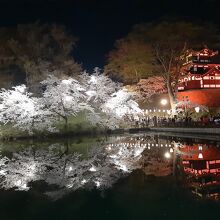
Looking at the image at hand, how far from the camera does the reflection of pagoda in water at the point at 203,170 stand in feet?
Result: 36.7

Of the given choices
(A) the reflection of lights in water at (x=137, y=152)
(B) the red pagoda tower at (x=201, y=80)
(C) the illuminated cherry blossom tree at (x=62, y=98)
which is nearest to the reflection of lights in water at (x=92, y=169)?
(A) the reflection of lights in water at (x=137, y=152)

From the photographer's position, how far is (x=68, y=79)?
35.1 m

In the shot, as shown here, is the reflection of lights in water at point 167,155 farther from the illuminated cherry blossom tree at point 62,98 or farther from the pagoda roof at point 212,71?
the pagoda roof at point 212,71

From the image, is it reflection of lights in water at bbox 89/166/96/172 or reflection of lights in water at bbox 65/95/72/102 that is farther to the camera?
reflection of lights in water at bbox 65/95/72/102

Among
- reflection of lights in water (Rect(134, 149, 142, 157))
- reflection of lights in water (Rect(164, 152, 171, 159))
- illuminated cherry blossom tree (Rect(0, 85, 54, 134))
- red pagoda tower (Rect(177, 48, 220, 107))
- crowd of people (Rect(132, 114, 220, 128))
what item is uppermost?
red pagoda tower (Rect(177, 48, 220, 107))

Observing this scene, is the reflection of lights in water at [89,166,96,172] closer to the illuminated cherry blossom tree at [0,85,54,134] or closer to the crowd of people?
the illuminated cherry blossom tree at [0,85,54,134]

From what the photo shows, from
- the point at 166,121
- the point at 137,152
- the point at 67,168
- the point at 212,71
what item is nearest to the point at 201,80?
the point at 212,71

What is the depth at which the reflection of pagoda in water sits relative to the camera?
36.7 feet

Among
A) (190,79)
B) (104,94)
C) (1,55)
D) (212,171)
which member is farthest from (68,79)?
(212,171)

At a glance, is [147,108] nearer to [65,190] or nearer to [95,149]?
[95,149]

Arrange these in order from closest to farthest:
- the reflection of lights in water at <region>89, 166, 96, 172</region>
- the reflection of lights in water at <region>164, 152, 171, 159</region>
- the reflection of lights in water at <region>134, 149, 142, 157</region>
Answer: the reflection of lights in water at <region>89, 166, 96, 172</region>
the reflection of lights in water at <region>164, 152, 171, 159</region>
the reflection of lights in water at <region>134, 149, 142, 157</region>

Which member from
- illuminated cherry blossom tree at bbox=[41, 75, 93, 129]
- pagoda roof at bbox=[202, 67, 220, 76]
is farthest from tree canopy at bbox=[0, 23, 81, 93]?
pagoda roof at bbox=[202, 67, 220, 76]

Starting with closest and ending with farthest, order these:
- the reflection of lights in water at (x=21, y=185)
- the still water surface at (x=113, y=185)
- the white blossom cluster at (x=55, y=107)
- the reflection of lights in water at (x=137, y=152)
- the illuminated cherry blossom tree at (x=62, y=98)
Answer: the still water surface at (x=113, y=185) < the reflection of lights in water at (x=21, y=185) < the reflection of lights in water at (x=137, y=152) < the white blossom cluster at (x=55, y=107) < the illuminated cherry blossom tree at (x=62, y=98)

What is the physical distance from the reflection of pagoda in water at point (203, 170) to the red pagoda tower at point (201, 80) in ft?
83.4
